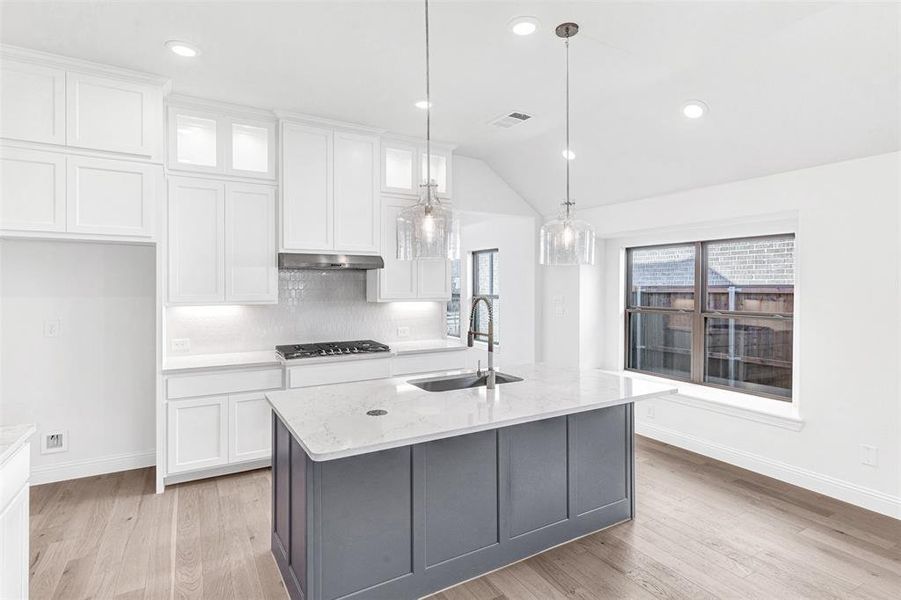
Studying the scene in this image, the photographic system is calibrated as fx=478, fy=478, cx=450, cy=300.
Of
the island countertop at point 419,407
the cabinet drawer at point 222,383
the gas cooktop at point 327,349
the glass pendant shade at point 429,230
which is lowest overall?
the cabinet drawer at point 222,383

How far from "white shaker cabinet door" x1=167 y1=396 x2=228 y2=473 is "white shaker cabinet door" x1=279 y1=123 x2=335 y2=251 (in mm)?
1335

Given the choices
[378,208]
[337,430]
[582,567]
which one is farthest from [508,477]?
[378,208]

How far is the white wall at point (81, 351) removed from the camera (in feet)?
11.1

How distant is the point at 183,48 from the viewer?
278cm

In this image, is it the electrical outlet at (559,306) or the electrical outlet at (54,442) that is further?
the electrical outlet at (559,306)

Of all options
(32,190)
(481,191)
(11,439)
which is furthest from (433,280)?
(11,439)

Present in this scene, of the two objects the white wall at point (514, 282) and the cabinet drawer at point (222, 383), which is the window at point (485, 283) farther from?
the cabinet drawer at point (222, 383)

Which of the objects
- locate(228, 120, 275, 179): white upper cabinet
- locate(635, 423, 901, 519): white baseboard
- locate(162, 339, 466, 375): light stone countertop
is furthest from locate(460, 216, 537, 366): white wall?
locate(228, 120, 275, 179): white upper cabinet

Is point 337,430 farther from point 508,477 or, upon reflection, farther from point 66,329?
point 66,329

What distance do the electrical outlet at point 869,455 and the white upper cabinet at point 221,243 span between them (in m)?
4.34

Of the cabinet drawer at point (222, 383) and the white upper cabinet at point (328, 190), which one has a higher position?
the white upper cabinet at point (328, 190)

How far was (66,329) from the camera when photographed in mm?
3516

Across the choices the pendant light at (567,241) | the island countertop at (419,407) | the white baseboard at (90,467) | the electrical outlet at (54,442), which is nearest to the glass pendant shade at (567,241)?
the pendant light at (567,241)

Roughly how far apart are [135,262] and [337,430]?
2788 mm
